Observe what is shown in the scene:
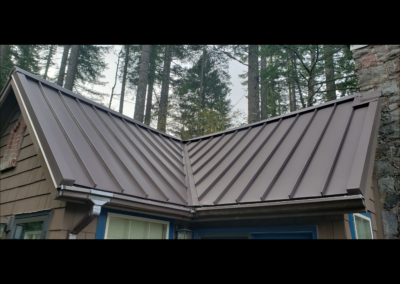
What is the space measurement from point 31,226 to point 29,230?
0.08 meters

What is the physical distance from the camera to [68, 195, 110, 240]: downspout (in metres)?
3.27

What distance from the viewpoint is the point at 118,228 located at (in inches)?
152

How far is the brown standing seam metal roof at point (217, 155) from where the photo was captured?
11.9 ft

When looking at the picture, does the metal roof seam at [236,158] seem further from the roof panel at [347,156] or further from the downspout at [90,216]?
the downspout at [90,216]

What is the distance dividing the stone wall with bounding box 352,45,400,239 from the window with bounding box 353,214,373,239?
45cm

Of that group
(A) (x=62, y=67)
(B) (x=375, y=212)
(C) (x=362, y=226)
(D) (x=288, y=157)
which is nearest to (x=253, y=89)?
(D) (x=288, y=157)

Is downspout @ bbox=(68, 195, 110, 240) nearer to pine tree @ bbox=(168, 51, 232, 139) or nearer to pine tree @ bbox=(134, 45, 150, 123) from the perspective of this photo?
pine tree @ bbox=(134, 45, 150, 123)

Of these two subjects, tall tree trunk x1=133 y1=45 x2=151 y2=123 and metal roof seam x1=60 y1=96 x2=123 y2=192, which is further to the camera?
tall tree trunk x1=133 y1=45 x2=151 y2=123

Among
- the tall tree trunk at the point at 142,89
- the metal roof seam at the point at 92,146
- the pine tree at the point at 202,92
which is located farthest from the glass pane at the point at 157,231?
the pine tree at the point at 202,92

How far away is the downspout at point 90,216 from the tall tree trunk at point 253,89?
9144 mm

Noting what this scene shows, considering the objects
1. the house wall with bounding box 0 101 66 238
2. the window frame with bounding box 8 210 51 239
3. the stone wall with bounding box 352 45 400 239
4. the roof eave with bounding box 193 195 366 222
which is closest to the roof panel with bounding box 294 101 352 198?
the roof eave with bounding box 193 195 366 222

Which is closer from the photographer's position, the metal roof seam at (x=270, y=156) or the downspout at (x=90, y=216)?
the downspout at (x=90, y=216)

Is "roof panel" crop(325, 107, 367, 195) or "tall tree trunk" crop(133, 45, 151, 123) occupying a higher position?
"tall tree trunk" crop(133, 45, 151, 123)
